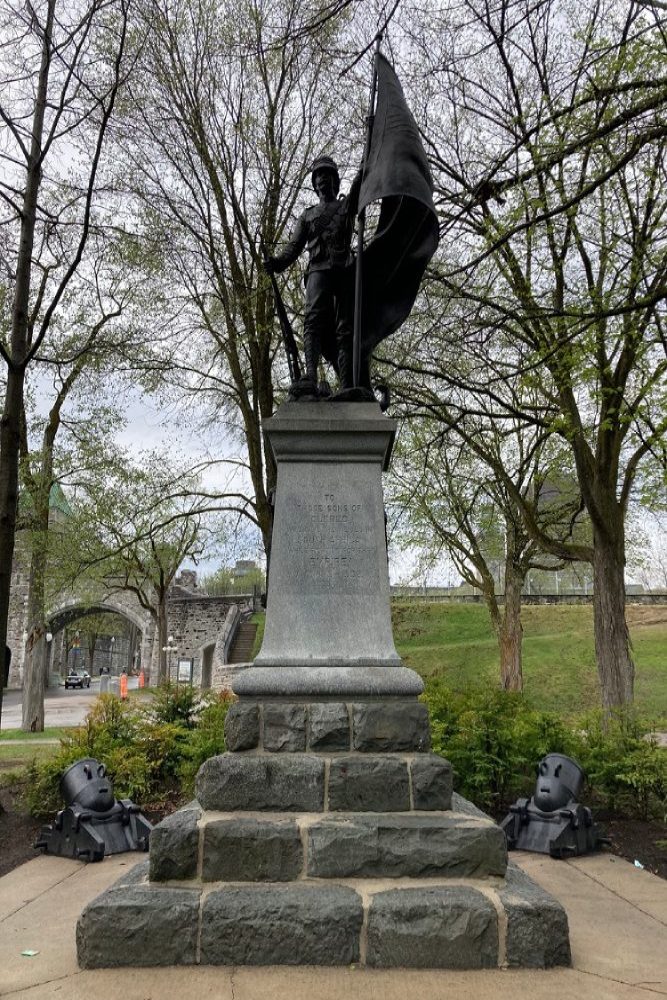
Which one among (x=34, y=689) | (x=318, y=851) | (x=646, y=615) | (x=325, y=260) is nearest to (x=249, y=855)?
(x=318, y=851)

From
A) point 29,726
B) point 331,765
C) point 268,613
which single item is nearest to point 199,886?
point 331,765

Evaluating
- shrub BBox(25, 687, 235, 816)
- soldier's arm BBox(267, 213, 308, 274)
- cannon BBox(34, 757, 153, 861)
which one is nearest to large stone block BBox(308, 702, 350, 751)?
cannon BBox(34, 757, 153, 861)

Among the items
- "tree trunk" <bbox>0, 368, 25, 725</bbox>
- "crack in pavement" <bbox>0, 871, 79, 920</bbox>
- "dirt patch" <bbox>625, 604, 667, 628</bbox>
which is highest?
"tree trunk" <bbox>0, 368, 25, 725</bbox>

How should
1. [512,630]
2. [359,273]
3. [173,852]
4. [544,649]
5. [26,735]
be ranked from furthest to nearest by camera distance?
[544,649], [512,630], [26,735], [359,273], [173,852]

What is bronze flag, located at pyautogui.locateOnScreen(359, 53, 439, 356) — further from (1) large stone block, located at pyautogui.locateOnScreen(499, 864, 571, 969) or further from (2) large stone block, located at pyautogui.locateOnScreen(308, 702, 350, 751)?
(1) large stone block, located at pyautogui.locateOnScreen(499, 864, 571, 969)

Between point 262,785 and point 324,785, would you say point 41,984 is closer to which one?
point 262,785

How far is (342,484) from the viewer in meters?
4.56

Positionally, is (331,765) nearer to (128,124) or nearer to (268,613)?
(268,613)

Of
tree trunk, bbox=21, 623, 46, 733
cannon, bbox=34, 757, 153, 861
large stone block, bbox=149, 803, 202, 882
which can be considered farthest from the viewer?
tree trunk, bbox=21, 623, 46, 733

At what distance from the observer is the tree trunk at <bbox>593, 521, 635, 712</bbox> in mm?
10234

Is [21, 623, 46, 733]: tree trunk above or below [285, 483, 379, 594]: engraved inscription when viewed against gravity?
below

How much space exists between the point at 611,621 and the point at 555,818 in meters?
5.68

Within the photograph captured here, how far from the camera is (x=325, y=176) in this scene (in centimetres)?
511

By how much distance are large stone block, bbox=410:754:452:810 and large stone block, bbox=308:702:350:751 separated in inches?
15.9
